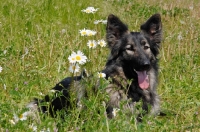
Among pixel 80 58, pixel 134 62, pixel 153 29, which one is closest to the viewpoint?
pixel 80 58

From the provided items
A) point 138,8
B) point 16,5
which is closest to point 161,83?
point 16,5

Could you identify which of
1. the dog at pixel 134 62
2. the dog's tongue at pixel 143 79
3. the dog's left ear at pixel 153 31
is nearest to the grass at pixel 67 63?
the dog at pixel 134 62

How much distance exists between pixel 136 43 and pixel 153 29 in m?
0.44

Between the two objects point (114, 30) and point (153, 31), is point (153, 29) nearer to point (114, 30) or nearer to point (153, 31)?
point (153, 31)

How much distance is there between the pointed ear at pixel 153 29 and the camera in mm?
5376

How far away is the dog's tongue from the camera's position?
16.9 ft

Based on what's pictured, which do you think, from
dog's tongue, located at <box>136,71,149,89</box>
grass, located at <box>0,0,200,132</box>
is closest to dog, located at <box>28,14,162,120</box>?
dog's tongue, located at <box>136,71,149,89</box>

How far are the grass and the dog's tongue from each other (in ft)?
1.08

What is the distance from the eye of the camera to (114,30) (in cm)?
534

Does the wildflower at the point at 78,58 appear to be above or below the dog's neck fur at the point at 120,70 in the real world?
above

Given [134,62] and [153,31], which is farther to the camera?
[153,31]

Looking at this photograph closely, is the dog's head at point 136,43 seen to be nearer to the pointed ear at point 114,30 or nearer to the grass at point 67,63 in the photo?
the pointed ear at point 114,30

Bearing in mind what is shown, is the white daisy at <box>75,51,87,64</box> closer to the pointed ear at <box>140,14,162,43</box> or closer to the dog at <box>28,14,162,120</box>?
the dog at <box>28,14,162,120</box>

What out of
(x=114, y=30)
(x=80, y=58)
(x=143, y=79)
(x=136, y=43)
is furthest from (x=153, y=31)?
(x=80, y=58)
